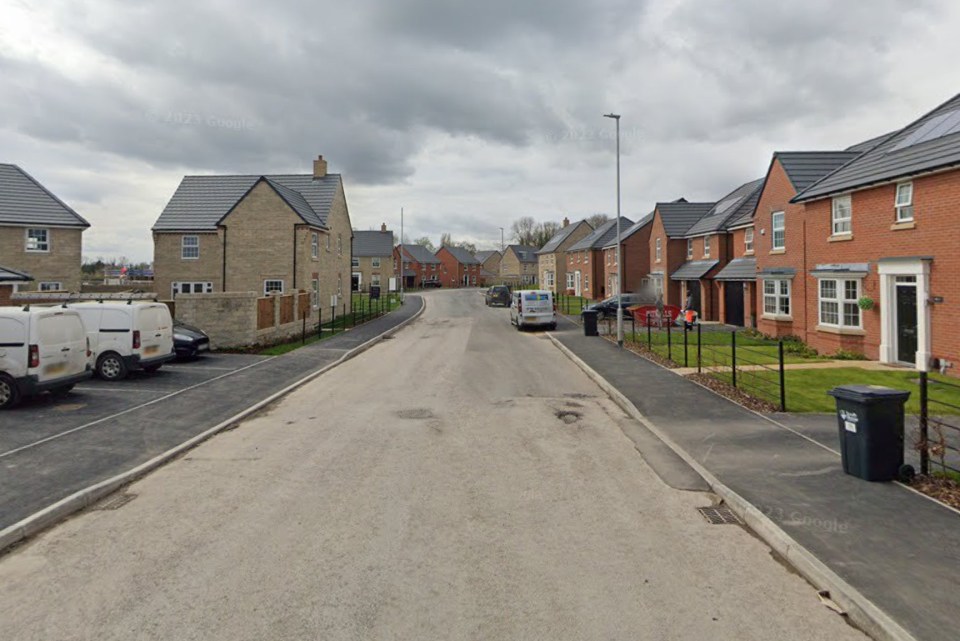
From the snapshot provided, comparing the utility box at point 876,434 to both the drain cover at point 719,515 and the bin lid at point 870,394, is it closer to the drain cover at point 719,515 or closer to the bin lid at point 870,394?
the bin lid at point 870,394

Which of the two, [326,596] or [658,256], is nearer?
[326,596]

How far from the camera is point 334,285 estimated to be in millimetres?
38062

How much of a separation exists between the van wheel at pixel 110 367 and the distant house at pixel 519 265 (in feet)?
321

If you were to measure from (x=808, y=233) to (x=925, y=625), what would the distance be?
2066 centimetres

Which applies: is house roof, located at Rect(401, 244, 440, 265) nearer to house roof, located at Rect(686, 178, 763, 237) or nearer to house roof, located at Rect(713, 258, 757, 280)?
house roof, located at Rect(686, 178, 763, 237)

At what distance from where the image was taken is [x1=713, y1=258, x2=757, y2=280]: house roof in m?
28.6

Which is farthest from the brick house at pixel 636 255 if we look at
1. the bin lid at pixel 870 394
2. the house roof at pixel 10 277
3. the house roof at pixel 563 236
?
the bin lid at pixel 870 394

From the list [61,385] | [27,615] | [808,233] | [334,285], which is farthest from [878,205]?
[334,285]

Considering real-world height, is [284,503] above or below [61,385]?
below

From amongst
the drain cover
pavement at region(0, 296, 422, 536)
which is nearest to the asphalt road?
the drain cover

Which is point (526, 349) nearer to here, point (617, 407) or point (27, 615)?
point (617, 407)

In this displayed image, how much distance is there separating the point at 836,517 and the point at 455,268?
10230cm

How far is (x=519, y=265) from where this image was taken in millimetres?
114188

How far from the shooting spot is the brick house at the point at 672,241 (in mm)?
39906
